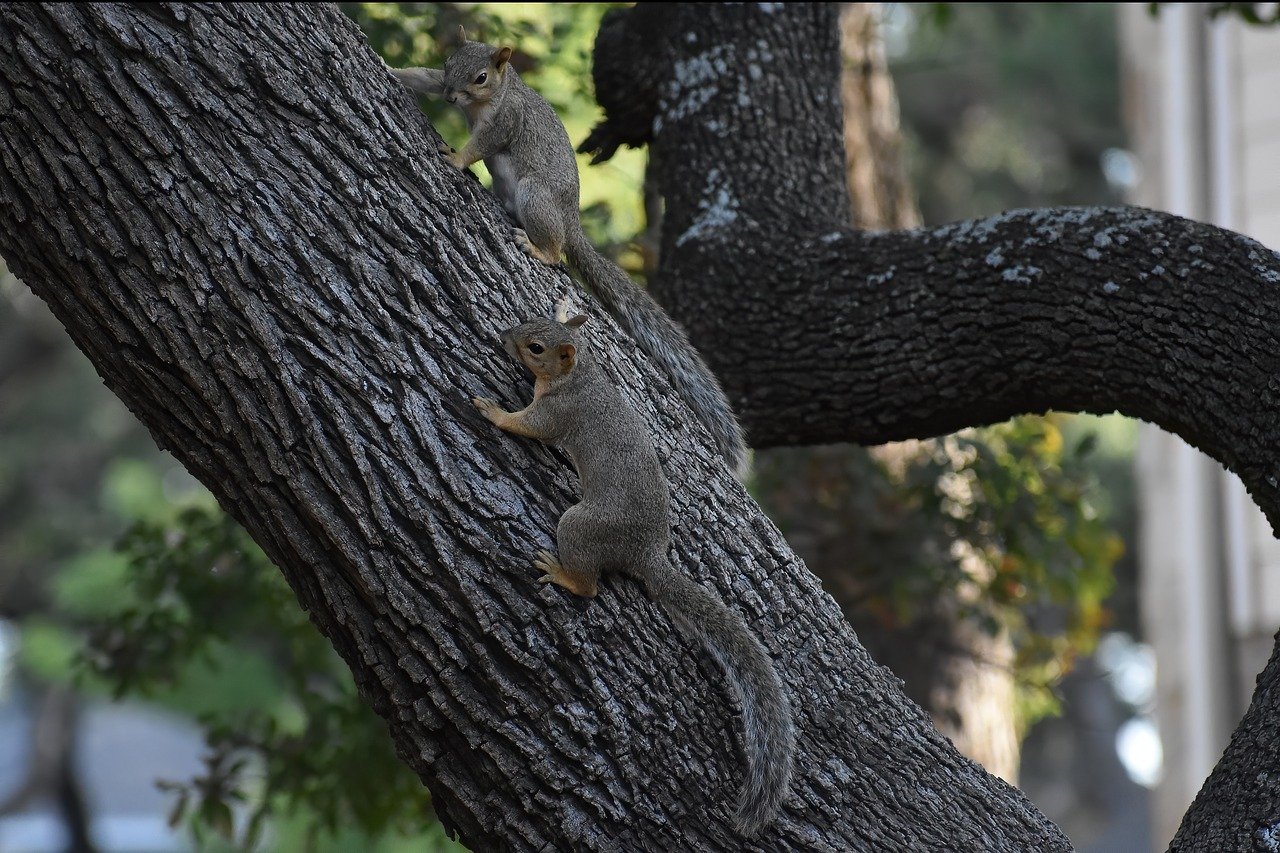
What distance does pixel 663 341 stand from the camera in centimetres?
299

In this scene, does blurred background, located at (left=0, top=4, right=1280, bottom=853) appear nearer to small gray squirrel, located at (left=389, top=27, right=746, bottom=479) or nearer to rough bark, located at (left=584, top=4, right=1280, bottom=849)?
rough bark, located at (left=584, top=4, right=1280, bottom=849)

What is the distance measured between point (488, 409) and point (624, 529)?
30 centimetres

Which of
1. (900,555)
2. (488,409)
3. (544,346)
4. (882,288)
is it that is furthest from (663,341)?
(900,555)

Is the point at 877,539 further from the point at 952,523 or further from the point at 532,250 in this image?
the point at 532,250

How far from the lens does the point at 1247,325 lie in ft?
8.47

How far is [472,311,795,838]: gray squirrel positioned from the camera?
211cm

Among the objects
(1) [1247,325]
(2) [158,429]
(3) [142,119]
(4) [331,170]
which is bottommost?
(2) [158,429]

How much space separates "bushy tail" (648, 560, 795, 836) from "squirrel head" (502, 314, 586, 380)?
40 centimetres

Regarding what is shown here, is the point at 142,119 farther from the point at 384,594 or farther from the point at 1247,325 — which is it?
A: the point at 1247,325

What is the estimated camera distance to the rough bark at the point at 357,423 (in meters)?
2.04

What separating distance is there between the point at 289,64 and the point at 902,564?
3.21 metres

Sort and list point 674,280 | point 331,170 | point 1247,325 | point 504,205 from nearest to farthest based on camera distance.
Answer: point 331,170 < point 1247,325 < point 504,205 < point 674,280

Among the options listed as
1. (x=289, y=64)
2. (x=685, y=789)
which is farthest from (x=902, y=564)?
(x=289, y=64)

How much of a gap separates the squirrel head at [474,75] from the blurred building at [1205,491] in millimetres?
4854
